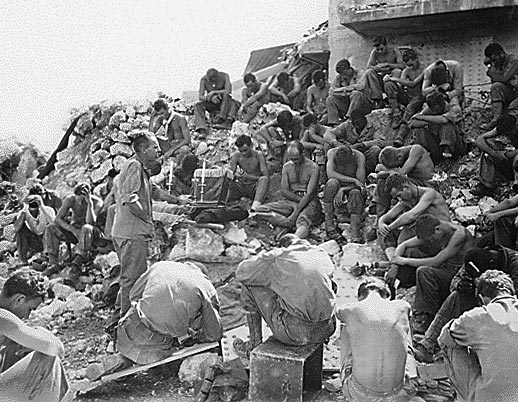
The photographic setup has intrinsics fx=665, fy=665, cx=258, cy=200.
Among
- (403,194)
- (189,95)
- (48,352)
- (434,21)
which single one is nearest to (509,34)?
(434,21)

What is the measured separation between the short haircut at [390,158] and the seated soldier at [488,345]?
380 centimetres

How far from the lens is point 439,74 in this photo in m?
8.76

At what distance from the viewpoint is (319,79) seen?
1110 centimetres

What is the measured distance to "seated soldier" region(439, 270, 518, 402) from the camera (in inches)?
129

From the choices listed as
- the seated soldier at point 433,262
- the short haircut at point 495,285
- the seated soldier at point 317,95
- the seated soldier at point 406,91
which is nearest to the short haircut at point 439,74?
the seated soldier at point 406,91

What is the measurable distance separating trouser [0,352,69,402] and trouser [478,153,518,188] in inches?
215

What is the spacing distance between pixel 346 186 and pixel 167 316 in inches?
133

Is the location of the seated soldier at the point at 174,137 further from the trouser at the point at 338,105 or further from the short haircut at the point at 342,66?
the short haircut at the point at 342,66

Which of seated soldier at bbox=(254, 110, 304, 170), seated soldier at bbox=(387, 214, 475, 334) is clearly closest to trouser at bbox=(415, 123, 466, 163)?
seated soldier at bbox=(254, 110, 304, 170)

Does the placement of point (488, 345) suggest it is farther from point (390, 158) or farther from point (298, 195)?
point (298, 195)

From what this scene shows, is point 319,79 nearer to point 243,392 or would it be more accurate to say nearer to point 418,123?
point 418,123

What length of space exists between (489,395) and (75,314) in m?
A: 4.93

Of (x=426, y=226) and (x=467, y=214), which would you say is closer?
(x=426, y=226)

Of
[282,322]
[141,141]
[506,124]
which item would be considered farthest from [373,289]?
[506,124]
